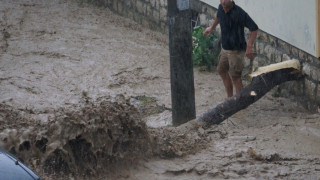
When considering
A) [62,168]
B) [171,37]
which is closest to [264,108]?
[171,37]

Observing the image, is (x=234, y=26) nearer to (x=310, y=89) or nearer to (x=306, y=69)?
(x=306, y=69)

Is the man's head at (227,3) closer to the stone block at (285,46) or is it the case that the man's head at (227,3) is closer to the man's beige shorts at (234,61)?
the man's beige shorts at (234,61)

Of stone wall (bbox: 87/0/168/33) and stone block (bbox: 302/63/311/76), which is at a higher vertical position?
stone wall (bbox: 87/0/168/33)

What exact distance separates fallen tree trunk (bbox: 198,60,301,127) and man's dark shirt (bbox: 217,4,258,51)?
0.59 metres

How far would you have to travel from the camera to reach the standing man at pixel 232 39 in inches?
399

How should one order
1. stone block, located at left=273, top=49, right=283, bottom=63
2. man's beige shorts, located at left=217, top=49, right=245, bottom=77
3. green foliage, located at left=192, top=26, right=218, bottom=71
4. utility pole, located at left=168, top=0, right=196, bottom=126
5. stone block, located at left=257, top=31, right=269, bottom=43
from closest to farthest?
utility pole, located at left=168, top=0, right=196, bottom=126 → man's beige shorts, located at left=217, top=49, right=245, bottom=77 → stone block, located at left=273, top=49, right=283, bottom=63 → stone block, located at left=257, top=31, right=269, bottom=43 → green foliage, located at left=192, top=26, right=218, bottom=71

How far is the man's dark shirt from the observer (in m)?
10.1

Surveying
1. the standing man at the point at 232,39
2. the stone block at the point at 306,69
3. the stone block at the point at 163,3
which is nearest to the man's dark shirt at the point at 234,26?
the standing man at the point at 232,39

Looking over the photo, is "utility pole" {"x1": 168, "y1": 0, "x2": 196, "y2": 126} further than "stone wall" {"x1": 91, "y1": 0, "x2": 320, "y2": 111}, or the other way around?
"stone wall" {"x1": 91, "y1": 0, "x2": 320, "y2": 111}

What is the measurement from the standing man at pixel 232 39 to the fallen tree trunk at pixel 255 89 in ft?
1.53

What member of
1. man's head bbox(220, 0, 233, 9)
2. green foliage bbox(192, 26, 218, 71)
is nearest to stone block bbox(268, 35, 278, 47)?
man's head bbox(220, 0, 233, 9)

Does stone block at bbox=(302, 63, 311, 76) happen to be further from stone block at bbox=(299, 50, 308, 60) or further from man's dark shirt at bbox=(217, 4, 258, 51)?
man's dark shirt at bbox=(217, 4, 258, 51)

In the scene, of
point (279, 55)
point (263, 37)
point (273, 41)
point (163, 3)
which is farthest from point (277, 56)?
point (163, 3)

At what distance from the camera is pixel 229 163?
8.14 meters
